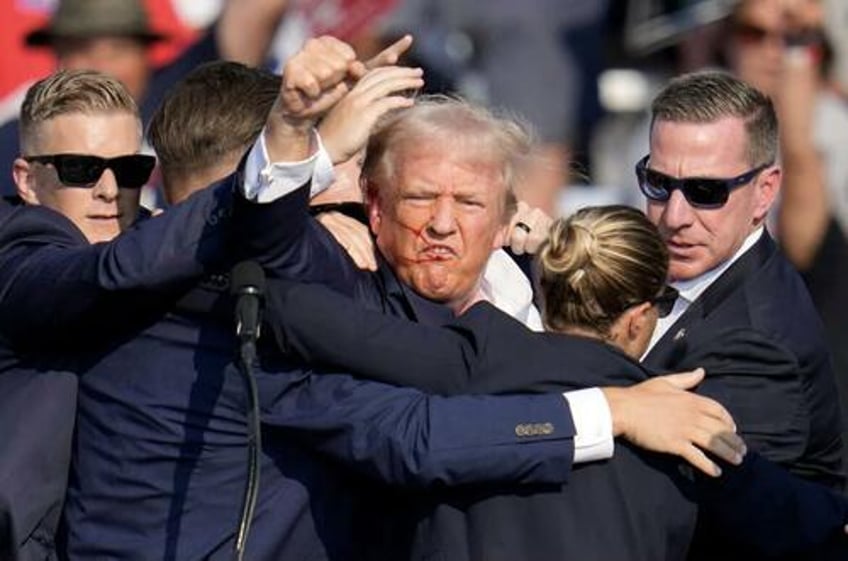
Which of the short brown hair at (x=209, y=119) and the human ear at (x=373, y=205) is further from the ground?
the short brown hair at (x=209, y=119)

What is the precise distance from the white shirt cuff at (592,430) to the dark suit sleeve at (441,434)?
0.02m

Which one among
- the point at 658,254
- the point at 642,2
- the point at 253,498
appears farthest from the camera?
the point at 642,2

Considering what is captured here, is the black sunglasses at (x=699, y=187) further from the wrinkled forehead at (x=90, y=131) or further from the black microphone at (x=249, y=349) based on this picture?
the black microphone at (x=249, y=349)

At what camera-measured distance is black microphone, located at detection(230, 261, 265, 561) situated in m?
4.26

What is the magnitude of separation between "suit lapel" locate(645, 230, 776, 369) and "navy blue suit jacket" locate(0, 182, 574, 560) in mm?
559

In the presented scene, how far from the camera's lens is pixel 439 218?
15.5 feet

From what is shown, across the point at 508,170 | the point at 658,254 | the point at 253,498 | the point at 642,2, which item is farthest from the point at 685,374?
the point at 642,2

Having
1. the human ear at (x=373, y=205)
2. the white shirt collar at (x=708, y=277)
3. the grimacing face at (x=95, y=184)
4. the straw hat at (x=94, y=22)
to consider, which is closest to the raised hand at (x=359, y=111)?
the human ear at (x=373, y=205)

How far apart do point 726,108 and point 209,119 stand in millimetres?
1433

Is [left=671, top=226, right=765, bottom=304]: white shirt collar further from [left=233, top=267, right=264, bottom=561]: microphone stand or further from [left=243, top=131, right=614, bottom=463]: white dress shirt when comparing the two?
[left=233, top=267, right=264, bottom=561]: microphone stand

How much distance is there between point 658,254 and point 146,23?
4334 mm

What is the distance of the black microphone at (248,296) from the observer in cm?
429

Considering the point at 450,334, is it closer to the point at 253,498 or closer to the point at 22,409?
the point at 253,498

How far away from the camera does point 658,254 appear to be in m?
4.58
